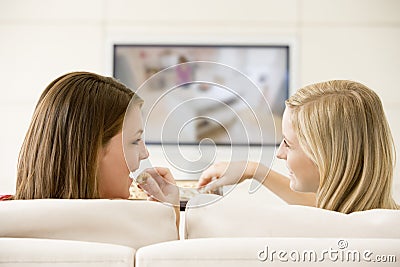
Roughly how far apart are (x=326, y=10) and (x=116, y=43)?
150 cm

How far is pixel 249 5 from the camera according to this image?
4684 millimetres

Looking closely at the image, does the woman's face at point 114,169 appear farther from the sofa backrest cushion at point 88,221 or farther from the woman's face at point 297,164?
the sofa backrest cushion at point 88,221

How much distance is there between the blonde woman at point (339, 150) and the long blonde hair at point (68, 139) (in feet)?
0.82

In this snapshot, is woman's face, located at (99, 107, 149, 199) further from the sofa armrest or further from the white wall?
the white wall

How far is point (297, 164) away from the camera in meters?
1.56

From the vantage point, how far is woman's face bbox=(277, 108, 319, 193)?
5.02 ft

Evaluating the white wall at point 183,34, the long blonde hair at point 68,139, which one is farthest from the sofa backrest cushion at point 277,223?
the white wall at point 183,34

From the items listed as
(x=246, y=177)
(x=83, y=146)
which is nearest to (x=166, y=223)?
(x=83, y=146)

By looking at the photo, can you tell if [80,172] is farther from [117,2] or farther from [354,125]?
[117,2]

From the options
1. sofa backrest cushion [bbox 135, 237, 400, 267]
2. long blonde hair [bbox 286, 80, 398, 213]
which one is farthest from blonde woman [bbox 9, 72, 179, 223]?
sofa backrest cushion [bbox 135, 237, 400, 267]

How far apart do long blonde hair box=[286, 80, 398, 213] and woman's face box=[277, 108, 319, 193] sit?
0.06 m

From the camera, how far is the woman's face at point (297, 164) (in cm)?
153

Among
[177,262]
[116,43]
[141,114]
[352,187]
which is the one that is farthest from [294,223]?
[116,43]

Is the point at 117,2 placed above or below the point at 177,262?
above
